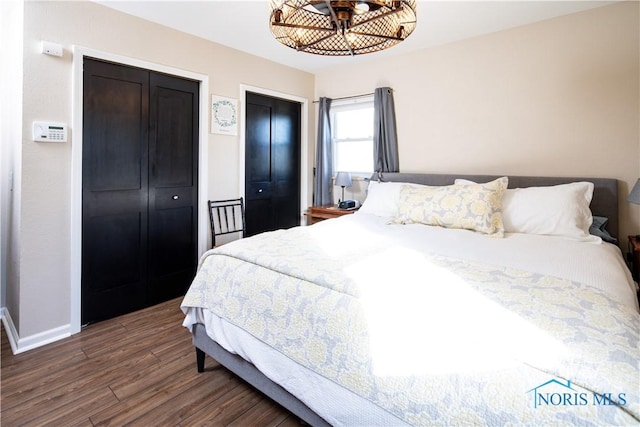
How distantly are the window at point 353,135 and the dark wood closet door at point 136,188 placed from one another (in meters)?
1.79

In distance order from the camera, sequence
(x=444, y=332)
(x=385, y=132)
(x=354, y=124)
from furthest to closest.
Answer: (x=354, y=124) < (x=385, y=132) < (x=444, y=332)

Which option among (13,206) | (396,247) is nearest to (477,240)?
(396,247)

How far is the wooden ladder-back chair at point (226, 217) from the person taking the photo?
11.1ft

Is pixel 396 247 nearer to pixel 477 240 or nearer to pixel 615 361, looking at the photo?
pixel 477 240

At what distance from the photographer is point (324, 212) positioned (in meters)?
3.90

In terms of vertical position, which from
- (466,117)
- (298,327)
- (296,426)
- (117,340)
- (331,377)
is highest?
Answer: (466,117)

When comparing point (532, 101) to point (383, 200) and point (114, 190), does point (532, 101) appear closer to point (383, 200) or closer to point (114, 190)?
point (383, 200)

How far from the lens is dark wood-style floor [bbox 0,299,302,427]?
167cm

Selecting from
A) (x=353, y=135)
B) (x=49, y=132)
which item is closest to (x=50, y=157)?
(x=49, y=132)

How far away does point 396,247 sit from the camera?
190cm

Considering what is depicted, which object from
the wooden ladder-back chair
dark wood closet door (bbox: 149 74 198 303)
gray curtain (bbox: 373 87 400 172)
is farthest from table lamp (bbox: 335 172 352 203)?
dark wood closet door (bbox: 149 74 198 303)

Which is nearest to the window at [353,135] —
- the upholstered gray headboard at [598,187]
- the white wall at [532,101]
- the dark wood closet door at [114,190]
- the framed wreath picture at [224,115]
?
the white wall at [532,101]

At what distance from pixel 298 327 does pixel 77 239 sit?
6.76 feet

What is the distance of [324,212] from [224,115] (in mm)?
1502
